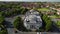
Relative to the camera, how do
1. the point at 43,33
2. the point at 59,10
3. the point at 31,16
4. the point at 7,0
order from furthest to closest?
1. the point at 7,0
2. the point at 59,10
3. the point at 31,16
4. the point at 43,33

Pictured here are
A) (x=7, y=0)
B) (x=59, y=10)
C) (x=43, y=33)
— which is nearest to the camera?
(x=43, y=33)

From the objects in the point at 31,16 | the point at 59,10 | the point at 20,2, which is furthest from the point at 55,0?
the point at 31,16

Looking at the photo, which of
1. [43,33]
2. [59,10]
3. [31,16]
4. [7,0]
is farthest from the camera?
[7,0]

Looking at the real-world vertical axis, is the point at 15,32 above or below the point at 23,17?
below

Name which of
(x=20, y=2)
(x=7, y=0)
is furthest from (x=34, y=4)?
(x=7, y=0)

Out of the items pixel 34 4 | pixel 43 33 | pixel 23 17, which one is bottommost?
pixel 43 33

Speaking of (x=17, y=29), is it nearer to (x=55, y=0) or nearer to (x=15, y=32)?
(x=15, y=32)

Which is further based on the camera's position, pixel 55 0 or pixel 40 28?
pixel 55 0

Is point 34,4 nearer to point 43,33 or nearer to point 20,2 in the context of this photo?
point 20,2

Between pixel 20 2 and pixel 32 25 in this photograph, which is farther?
pixel 20 2
